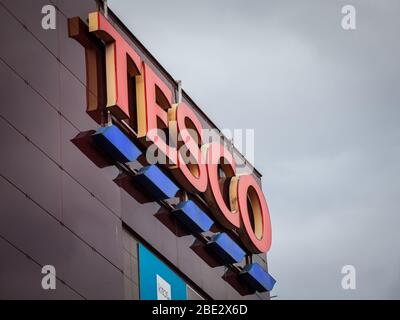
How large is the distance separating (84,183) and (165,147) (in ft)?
17.0

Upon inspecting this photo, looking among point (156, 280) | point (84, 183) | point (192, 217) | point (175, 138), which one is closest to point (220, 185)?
point (192, 217)

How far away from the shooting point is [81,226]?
1133 inches

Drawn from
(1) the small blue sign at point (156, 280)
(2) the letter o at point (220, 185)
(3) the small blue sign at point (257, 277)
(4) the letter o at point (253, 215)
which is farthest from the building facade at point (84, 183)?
(3) the small blue sign at point (257, 277)

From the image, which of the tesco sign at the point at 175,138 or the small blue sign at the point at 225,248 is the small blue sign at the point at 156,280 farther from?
the tesco sign at the point at 175,138

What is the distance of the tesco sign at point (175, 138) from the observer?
31.3 meters

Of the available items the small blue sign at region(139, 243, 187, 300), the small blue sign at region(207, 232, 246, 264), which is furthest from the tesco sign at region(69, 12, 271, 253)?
the small blue sign at region(139, 243, 187, 300)

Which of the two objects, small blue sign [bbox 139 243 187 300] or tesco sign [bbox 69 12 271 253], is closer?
tesco sign [bbox 69 12 271 253]

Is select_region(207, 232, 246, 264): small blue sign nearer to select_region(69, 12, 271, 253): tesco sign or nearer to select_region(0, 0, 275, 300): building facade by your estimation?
select_region(0, 0, 275, 300): building facade

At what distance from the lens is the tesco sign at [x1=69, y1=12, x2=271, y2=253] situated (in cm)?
3128

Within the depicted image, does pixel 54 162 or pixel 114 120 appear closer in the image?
pixel 54 162
